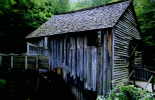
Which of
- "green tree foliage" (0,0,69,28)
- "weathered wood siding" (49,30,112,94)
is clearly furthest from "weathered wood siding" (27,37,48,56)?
"green tree foliage" (0,0,69,28)

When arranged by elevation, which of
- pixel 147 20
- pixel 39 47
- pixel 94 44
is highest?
pixel 147 20

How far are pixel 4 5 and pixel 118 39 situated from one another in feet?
23.4

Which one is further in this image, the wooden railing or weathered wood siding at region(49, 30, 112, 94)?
the wooden railing

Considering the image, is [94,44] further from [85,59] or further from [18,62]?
[18,62]

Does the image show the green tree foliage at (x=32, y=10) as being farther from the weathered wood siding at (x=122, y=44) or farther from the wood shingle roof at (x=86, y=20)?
the weathered wood siding at (x=122, y=44)

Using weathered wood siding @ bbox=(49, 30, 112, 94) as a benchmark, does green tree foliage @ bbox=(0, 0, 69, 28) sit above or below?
above

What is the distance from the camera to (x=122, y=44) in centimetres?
1103

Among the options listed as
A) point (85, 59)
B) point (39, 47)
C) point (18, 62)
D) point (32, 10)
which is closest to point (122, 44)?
point (85, 59)

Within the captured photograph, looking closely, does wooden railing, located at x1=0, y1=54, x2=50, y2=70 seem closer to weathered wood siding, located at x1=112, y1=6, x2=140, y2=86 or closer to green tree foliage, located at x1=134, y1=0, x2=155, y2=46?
weathered wood siding, located at x1=112, y1=6, x2=140, y2=86

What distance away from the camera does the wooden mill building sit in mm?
9977

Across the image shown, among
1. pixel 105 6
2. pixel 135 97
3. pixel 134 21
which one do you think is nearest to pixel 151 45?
pixel 134 21

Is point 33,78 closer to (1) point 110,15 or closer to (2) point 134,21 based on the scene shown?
(1) point 110,15

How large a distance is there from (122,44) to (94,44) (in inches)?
73.3

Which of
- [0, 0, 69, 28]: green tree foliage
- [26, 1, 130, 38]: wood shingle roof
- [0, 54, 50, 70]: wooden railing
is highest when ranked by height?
[0, 0, 69, 28]: green tree foliage
